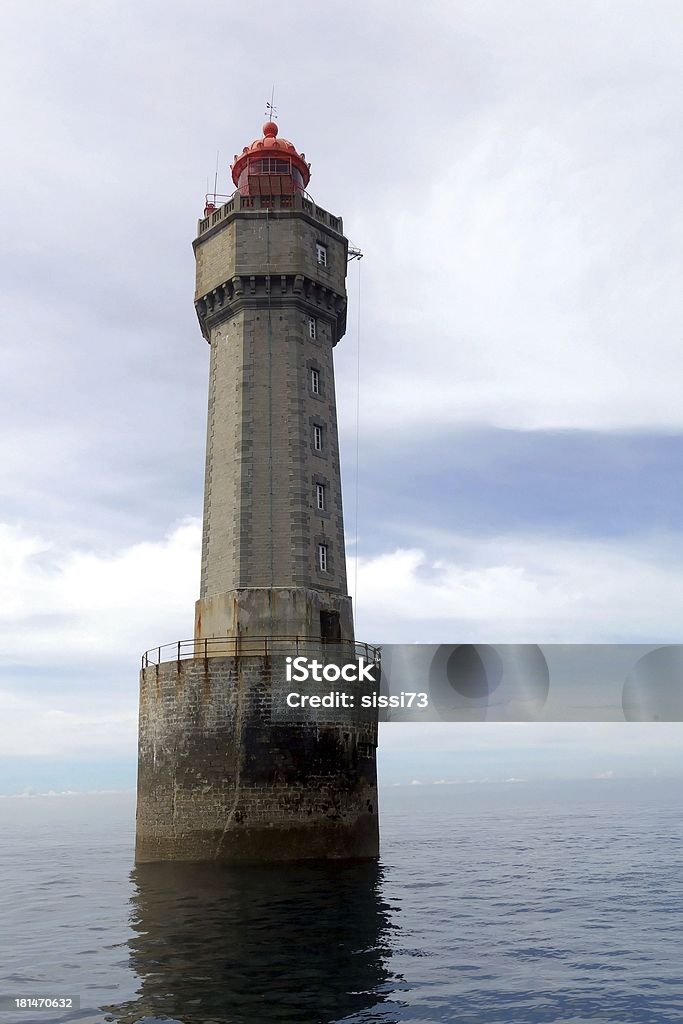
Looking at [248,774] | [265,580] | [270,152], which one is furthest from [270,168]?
[248,774]

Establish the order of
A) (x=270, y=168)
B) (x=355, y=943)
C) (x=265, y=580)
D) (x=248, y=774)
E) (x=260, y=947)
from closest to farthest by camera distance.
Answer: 1. (x=260, y=947)
2. (x=355, y=943)
3. (x=248, y=774)
4. (x=265, y=580)
5. (x=270, y=168)

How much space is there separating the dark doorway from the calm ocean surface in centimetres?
894

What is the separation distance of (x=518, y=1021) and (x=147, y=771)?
858 inches

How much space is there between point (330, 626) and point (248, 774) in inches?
294

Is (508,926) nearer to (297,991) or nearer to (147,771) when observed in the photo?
(297,991)

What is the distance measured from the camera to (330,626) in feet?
122

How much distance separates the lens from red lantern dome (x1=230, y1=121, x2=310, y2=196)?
42062mm

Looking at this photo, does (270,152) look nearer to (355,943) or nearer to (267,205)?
(267,205)

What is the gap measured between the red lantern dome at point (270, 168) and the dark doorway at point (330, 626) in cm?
1977

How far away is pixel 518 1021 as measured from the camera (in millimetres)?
15289

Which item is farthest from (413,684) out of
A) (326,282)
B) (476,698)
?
(326,282)

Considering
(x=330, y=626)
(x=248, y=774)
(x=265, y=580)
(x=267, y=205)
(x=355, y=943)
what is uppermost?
(x=267, y=205)

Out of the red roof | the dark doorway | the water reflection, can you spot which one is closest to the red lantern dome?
the red roof

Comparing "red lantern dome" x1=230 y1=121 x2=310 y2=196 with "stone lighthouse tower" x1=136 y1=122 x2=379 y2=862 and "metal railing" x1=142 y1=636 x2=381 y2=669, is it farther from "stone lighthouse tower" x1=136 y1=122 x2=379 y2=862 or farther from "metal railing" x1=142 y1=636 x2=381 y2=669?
"metal railing" x1=142 y1=636 x2=381 y2=669
